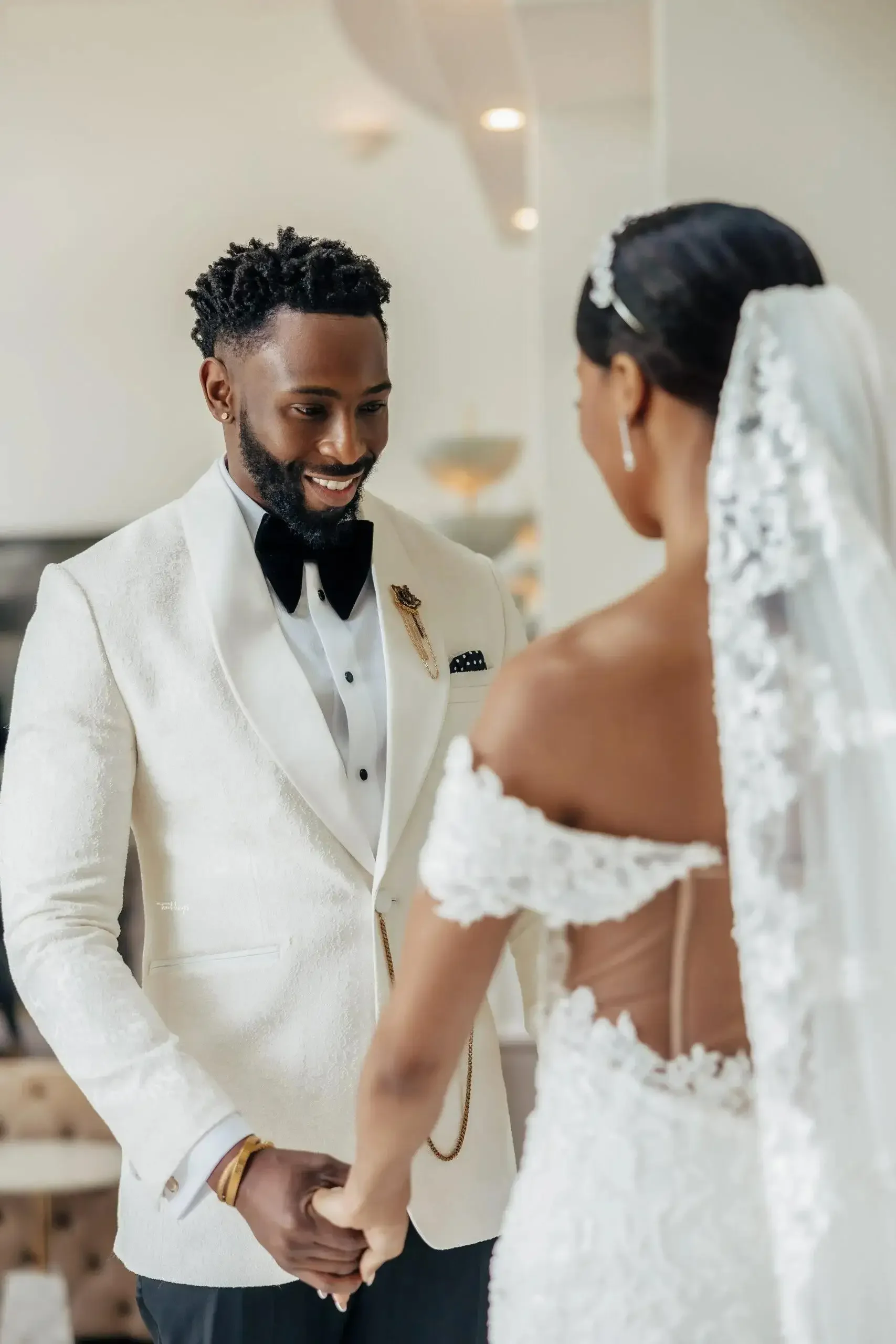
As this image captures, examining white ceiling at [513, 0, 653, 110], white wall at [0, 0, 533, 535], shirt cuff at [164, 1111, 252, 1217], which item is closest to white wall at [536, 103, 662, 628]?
white ceiling at [513, 0, 653, 110]

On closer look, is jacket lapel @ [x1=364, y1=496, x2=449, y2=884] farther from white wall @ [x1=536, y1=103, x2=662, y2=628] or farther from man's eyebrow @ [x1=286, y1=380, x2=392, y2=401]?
white wall @ [x1=536, y1=103, x2=662, y2=628]

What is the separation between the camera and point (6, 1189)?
347 cm

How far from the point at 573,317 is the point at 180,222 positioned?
112cm

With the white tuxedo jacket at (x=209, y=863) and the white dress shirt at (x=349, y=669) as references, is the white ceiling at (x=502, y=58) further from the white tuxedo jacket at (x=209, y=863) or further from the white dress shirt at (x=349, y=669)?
the white tuxedo jacket at (x=209, y=863)

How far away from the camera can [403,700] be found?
1.51 metres

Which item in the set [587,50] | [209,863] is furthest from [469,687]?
[587,50]

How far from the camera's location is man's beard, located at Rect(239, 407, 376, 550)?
1.52 meters

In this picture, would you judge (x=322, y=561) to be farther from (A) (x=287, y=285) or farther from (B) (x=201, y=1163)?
(B) (x=201, y=1163)

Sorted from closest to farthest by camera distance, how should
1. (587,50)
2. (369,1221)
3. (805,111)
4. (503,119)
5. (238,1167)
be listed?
(369,1221) < (238,1167) < (805,111) < (587,50) < (503,119)

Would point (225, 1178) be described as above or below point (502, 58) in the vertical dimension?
below

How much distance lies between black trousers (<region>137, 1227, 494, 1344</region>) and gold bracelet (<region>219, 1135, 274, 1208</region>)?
16 centimetres

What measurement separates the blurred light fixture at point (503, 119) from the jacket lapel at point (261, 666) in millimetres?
1529

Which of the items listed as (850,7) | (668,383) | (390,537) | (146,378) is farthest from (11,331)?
(668,383)

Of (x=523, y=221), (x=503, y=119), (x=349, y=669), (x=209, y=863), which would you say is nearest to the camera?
(x=209, y=863)
